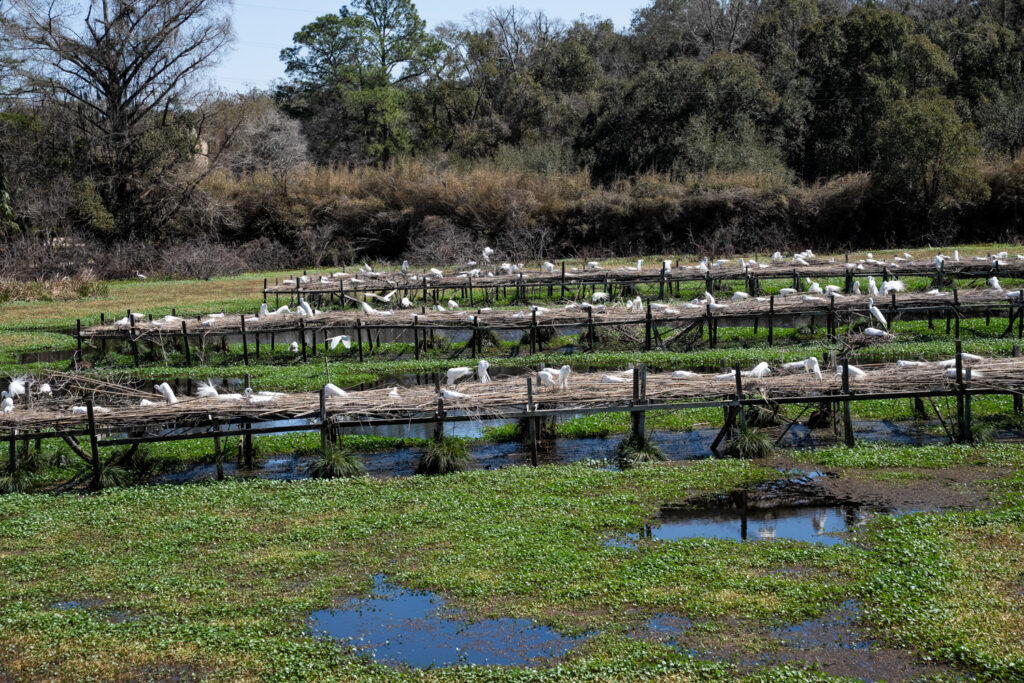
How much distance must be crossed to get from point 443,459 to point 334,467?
120cm

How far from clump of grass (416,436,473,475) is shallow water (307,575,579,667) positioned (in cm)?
346

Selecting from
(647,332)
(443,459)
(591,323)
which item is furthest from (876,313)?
(443,459)

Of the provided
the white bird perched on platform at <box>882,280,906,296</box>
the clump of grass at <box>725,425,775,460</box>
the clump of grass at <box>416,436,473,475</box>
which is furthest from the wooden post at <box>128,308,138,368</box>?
the white bird perched on platform at <box>882,280,906,296</box>

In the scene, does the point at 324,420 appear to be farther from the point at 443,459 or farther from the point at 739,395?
the point at 739,395

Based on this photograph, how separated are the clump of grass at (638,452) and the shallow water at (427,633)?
411 centimetres

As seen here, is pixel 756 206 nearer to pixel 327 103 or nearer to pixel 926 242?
pixel 926 242

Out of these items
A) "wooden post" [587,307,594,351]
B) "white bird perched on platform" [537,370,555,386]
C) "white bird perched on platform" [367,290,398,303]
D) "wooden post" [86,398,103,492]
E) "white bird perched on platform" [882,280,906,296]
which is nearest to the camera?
"wooden post" [86,398,103,492]

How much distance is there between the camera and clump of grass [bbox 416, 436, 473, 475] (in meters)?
10.7

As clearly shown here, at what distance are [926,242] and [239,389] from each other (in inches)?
958

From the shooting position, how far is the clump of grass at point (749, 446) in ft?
35.3

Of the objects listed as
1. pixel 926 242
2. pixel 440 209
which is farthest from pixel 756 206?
pixel 440 209

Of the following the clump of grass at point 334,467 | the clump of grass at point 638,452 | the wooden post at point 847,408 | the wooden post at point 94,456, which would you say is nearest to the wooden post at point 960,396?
the wooden post at point 847,408

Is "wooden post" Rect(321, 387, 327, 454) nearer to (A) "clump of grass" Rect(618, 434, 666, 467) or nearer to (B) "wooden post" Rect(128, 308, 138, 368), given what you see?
(A) "clump of grass" Rect(618, 434, 666, 467)

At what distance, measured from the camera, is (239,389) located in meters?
16.2
